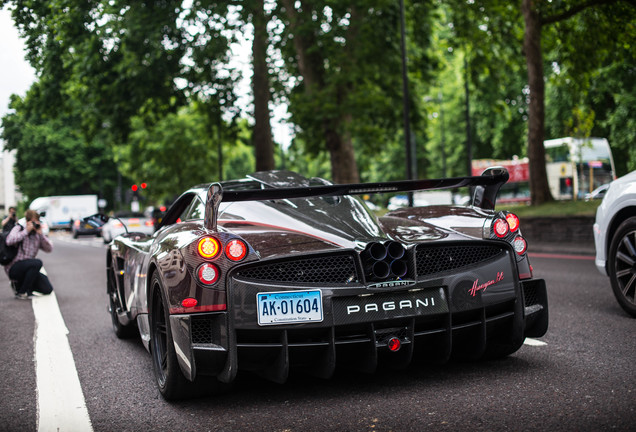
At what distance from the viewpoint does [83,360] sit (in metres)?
5.69

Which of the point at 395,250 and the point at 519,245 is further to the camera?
the point at 519,245

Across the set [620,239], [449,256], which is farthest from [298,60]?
[449,256]

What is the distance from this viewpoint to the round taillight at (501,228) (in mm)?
4461

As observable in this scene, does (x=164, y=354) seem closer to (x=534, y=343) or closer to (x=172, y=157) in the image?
(x=534, y=343)

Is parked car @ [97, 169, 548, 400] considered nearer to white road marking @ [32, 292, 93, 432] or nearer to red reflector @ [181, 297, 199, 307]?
red reflector @ [181, 297, 199, 307]

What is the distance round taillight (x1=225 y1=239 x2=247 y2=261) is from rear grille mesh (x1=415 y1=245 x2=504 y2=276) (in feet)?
3.13

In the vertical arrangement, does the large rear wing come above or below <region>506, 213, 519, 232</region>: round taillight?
above

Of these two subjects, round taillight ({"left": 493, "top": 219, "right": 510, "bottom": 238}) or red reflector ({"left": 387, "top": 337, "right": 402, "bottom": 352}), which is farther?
round taillight ({"left": 493, "top": 219, "right": 510, "bottom": 238})

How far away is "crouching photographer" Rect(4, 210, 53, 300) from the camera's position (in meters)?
10.7

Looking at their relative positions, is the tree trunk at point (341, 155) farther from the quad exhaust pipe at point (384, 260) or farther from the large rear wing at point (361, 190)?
the quad exhaust pipe at point (384, 260)

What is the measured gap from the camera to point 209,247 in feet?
12.9

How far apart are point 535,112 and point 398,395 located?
18416 mm

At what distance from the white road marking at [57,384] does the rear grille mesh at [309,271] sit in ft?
3.70

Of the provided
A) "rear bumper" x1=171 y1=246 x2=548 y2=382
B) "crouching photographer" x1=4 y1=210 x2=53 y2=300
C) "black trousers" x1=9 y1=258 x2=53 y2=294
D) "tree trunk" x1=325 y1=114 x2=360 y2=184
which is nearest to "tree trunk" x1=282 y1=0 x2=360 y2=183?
"tree trunk" x1=325 y1=114 x2=360 y2=184
